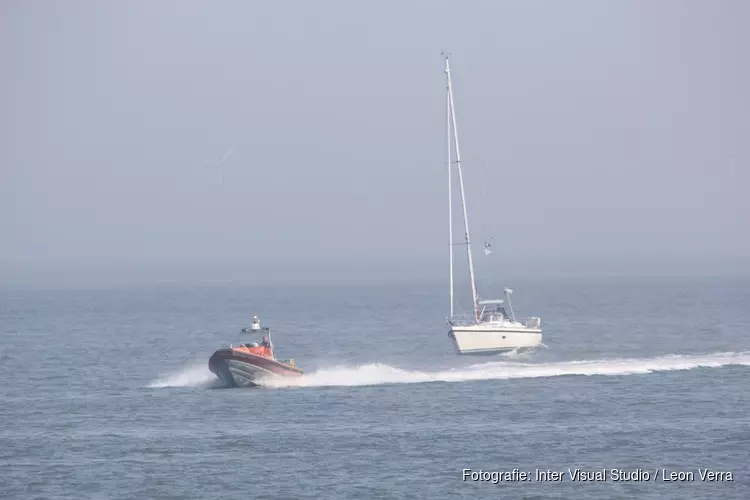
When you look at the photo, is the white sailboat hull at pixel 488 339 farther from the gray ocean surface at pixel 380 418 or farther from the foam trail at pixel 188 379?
the foam trail at pixel 188 379

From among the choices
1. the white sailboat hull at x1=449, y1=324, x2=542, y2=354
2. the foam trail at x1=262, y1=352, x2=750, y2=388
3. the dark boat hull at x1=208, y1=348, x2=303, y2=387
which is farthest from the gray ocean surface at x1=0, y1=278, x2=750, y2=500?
the white sailboat hull at x1=449, y1=324, x2=542, y2=354

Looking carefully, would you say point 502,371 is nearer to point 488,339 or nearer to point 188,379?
point 488,339

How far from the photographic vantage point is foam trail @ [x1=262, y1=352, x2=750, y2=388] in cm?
6575

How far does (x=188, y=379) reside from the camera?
67.5 m

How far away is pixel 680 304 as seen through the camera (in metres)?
145

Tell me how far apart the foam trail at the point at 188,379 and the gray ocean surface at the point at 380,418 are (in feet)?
0.79

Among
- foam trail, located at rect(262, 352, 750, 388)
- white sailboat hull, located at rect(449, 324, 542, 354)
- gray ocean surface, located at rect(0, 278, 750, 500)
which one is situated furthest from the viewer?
white sailboat hull, located at rect(449, 324, 542, 354)

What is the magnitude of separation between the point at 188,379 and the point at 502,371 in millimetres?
17768

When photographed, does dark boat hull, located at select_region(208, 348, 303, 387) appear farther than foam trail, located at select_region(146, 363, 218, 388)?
No

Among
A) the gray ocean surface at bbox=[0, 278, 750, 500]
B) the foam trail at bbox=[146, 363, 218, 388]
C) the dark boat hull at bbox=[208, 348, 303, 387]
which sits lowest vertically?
the gray ocean surface at bbox=[0, 278, 750, 500]

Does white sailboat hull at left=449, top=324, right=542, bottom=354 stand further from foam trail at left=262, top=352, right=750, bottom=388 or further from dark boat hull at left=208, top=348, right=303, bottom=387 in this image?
dark boat hull at left=208, top=348, right=303, bottom=387

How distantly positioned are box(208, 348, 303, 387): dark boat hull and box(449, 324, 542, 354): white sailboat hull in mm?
16696

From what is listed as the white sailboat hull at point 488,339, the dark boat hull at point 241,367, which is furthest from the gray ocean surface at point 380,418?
the white sailboat hull at point 488,339

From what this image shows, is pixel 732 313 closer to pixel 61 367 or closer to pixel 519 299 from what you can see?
pixel 519 299
